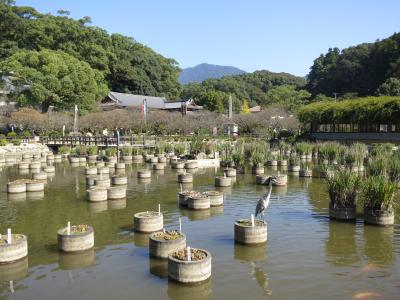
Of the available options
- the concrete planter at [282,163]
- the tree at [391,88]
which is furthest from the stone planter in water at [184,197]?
the tree at [391,88]

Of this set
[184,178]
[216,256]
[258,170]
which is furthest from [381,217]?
[258,170]

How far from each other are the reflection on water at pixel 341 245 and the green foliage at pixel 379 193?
1003 mm

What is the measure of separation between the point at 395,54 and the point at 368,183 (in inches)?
2498

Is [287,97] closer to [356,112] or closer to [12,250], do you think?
[356,112]

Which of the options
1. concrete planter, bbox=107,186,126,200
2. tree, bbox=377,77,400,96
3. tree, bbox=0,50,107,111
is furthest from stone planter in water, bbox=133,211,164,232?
tree, bbox=377,77,400,96

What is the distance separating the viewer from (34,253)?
38.4ft

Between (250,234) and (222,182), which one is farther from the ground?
(222,182)

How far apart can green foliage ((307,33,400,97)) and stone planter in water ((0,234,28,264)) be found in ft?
215

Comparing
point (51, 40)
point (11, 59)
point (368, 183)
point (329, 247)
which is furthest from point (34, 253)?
point (51, 40)

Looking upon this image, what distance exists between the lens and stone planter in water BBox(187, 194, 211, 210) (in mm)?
16484

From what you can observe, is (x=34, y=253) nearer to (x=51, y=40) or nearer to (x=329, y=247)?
(x=329, y=247)

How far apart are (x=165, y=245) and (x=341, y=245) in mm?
5091

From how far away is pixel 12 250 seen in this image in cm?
1085

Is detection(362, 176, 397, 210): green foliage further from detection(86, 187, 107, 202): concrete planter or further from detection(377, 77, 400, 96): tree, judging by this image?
detection(377, 77, 400, 96): tree
